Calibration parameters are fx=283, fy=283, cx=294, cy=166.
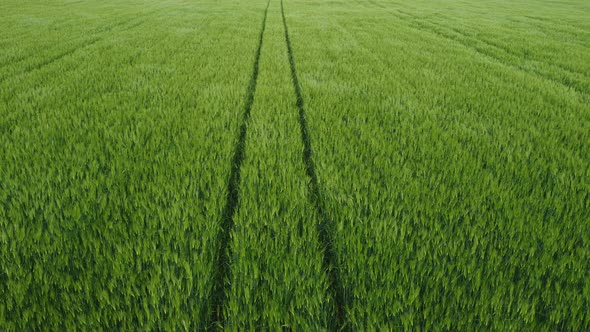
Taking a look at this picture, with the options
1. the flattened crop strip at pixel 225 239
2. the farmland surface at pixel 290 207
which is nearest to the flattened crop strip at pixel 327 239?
the farmland surface at pixel 290 207

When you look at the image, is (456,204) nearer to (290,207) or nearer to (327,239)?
(327,239)

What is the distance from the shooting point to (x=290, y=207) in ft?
4.69

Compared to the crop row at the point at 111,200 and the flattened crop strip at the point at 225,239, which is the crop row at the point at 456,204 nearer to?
the flattened crop strip at the point at 225,239

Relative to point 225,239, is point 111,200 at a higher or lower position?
higher

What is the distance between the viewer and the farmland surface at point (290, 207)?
0.95 metres

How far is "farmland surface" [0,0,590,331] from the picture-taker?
37.5 inches

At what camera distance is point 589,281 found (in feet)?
3.40

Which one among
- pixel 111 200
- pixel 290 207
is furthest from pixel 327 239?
pixel 111 200

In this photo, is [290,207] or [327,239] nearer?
[327,239]

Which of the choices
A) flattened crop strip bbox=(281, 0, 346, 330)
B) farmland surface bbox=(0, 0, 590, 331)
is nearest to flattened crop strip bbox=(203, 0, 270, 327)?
farmland surface bbox=(0, 0, 590, 331)

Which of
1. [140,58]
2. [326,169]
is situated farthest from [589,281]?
[140,58]

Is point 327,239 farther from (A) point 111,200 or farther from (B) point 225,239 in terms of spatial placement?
(A) point 111,200

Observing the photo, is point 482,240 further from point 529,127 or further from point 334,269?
point 529,127

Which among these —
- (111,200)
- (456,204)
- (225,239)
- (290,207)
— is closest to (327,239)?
(290,207)
